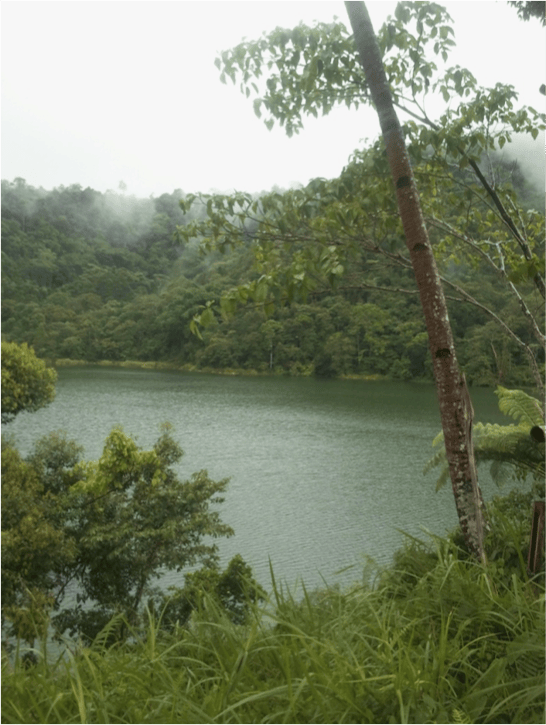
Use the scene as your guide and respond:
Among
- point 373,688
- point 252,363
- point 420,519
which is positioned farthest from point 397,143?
point 252,363

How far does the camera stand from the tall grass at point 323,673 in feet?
2.77

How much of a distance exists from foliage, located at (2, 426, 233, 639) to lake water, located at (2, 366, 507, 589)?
128 centimetres

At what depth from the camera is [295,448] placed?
19.6 meters

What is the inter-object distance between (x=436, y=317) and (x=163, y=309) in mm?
32257

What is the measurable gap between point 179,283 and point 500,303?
51.8 ft

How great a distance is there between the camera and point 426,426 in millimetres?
22422

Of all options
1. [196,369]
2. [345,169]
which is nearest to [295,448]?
[345,169]

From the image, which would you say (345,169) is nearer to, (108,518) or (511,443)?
(511,443)

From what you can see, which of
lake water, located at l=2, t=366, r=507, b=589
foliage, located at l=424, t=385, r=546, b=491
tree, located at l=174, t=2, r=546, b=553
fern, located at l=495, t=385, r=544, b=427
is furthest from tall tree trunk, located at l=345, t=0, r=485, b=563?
fern, located at l=495, t=385, r=544, b=427

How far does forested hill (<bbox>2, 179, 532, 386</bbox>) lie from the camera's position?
22.0 meters

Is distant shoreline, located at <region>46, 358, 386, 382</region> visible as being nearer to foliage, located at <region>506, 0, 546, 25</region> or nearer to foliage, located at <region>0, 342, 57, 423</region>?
foliage, located at <region>0, 342, 57, 423</region>

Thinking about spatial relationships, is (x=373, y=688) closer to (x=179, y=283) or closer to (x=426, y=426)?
(x=426, y=426)

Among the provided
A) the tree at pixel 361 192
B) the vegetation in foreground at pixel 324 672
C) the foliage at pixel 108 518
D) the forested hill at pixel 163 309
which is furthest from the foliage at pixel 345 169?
the forested hill at pixel 163 309

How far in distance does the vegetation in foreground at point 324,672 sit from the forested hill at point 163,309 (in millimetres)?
16947
